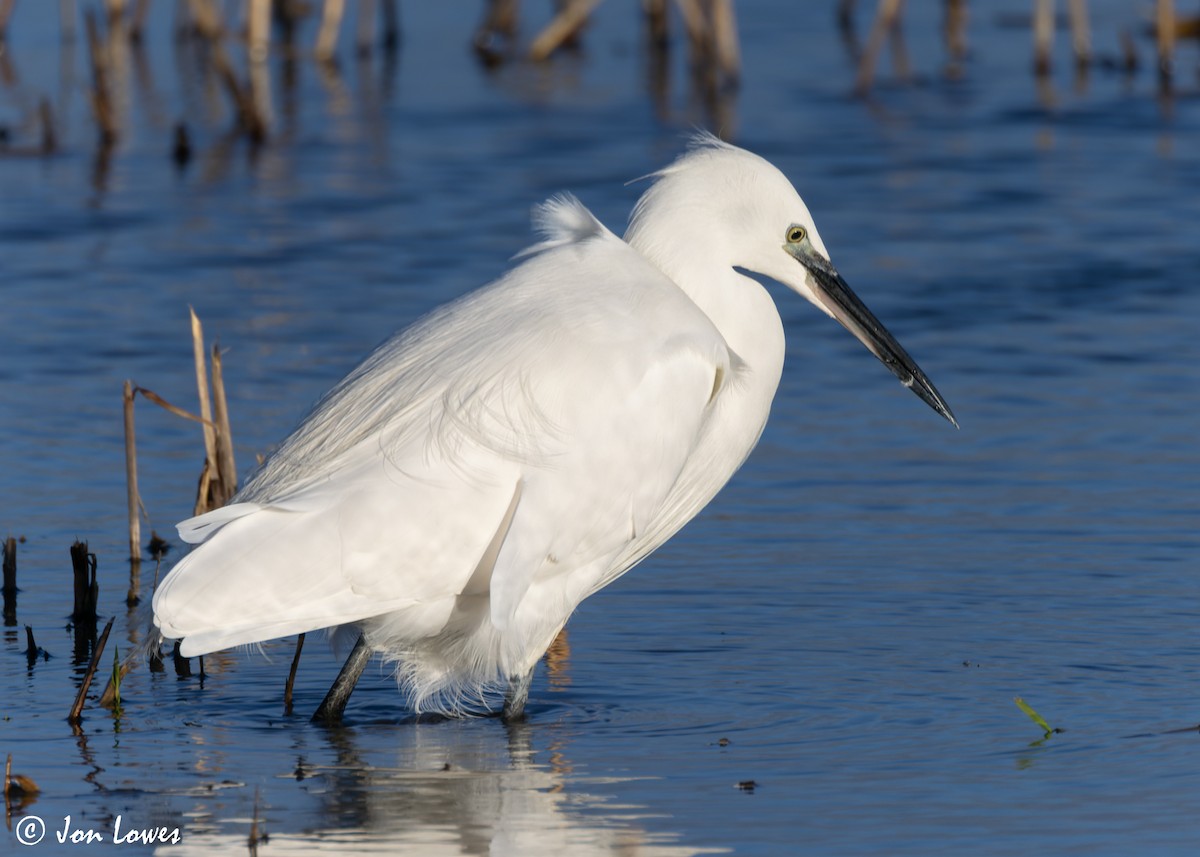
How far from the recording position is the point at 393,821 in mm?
4570

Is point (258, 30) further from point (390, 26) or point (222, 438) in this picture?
point (222, 438)

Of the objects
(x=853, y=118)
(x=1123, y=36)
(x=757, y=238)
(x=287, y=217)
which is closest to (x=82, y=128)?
(x=287, y=217)

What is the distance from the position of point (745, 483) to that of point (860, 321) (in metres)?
1.57

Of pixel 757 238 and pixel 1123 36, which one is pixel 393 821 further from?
pixel 1123 36

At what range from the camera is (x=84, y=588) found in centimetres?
584

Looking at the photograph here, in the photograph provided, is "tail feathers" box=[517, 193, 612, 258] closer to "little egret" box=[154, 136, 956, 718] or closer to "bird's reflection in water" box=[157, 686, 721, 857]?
"little egret" box=[154, 136, 956, 718]

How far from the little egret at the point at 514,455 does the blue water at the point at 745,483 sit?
34 cm

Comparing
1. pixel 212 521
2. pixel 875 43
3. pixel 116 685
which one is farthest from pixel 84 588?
pixel 875 43

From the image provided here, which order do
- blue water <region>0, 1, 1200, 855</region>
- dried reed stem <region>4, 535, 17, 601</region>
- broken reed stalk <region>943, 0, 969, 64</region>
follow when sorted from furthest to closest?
broken reed stalk <region>943, 0, 969, 64</region> < dried reed stem <region>4, 535, 17, 601</region> < blue water <region>0, 1, 1200, 855</region>

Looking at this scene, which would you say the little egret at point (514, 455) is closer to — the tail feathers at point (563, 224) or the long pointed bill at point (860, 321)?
the tail feathers at point (563, 224)

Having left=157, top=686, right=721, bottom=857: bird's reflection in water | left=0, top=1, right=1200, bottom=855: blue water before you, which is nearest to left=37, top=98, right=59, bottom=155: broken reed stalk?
left=0, top=1, right=1200, bottom=855: blue water

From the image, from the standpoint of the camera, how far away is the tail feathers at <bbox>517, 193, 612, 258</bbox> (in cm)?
562

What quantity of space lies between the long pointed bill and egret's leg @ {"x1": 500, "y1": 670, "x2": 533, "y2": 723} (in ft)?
4.70

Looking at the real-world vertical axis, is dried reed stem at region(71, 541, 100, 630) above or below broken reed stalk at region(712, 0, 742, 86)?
above
